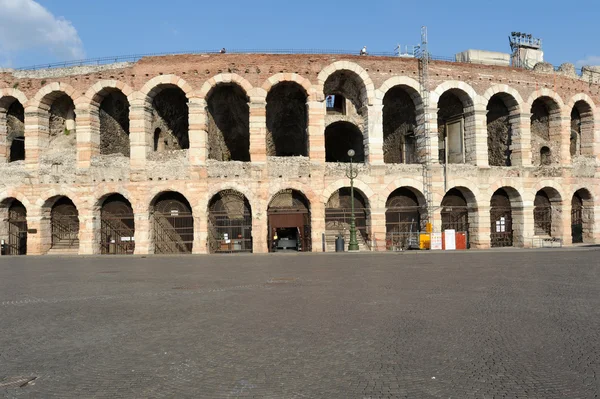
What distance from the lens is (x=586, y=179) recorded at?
29.1 m

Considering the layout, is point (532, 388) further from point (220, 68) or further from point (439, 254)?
point (220, 68)

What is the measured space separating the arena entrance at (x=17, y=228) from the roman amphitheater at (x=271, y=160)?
0.39 ft

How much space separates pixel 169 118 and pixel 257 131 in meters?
6.63

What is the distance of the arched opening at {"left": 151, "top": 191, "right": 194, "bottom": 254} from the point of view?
26344mm

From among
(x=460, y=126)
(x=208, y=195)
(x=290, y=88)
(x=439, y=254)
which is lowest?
(x=439, y=254)

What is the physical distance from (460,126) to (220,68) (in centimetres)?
1440

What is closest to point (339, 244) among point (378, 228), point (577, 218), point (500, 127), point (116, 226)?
point (378, 228)

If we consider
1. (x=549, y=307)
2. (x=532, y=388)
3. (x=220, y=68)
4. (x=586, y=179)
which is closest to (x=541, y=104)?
(x=586, y=179)

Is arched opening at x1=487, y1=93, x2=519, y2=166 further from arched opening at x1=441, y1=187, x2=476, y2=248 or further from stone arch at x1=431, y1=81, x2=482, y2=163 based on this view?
arched opening at x1=441, y1=187, x2=476, y2=248

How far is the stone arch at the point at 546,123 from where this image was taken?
28609 mm

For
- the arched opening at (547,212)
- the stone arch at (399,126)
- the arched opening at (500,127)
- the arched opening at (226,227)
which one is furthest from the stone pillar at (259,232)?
the arched opening at (547,212)

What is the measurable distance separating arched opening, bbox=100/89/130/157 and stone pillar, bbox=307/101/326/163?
1097 cm

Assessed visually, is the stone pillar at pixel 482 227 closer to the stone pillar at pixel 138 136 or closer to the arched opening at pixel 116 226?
the stone pillar at pixel 138 136

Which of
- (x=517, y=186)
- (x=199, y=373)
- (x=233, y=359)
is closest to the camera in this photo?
(x=199, y=373)
